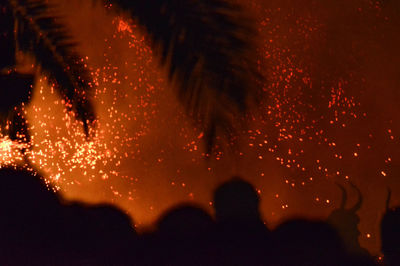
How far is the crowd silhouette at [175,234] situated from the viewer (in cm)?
199

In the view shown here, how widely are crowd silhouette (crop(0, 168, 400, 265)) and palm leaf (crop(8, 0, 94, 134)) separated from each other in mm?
580

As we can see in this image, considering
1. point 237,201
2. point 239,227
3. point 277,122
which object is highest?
point 277,122

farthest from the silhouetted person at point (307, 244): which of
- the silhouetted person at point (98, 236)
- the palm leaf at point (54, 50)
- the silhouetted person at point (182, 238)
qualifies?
the palm leaf at point (54, 50)

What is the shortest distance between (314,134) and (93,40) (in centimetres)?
144

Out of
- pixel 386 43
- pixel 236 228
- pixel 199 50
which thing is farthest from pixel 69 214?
pixel 386 43

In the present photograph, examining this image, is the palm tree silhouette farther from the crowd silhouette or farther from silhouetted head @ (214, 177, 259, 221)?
the crowd silhouette

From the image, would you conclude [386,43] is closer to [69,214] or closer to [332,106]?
[332,106]

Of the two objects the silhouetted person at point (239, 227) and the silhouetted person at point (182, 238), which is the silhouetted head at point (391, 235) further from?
the silhouetted person at point (182, 238)

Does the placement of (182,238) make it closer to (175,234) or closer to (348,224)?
(175,234)

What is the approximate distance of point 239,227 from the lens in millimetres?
2045

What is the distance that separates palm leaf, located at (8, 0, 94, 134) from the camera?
214 cm

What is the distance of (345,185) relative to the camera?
2.01m

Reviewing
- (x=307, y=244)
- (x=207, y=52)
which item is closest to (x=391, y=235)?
(x=307, y=244)

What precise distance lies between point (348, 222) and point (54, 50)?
78.5 inches
